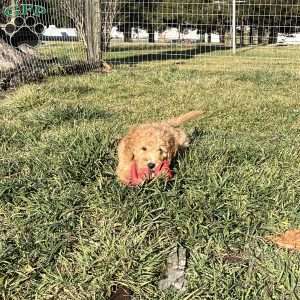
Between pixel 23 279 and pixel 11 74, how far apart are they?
21.7 ft

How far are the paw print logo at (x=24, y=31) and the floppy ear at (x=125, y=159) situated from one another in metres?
6.86

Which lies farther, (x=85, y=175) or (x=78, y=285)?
(x=85, y=175)

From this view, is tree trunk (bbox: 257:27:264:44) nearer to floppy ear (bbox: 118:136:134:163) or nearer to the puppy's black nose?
floppy ear (bbox: 118:136:134:163)

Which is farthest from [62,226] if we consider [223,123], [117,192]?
[223,123]

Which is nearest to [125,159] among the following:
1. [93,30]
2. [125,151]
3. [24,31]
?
[125,151]

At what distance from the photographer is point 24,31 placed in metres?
9.98

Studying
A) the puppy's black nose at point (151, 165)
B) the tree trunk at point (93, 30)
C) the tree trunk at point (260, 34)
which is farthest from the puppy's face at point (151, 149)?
the tree trunk at point (260, 34)

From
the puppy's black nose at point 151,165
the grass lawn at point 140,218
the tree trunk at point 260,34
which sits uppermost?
the puppy's black nose at point 151,165

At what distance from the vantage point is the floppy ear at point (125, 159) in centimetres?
314

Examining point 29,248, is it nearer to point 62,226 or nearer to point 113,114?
point 62,226

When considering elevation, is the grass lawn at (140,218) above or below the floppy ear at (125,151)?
below

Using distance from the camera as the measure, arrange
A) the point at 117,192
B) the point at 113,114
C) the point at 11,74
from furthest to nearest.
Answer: the point at 11,74 → the point at 113,114 → the point at 117,192

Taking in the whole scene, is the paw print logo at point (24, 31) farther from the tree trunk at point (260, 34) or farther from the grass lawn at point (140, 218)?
the tree trunk at point (260, 34)

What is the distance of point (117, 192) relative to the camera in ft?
9.64
